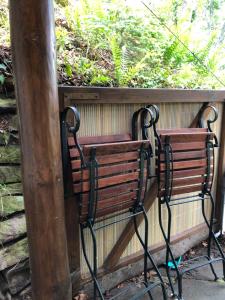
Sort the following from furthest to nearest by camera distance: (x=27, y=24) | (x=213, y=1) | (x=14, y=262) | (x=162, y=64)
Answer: (x=213, y=1), (x=162, y=64), (x=14, y=262), (x=27, y=24)

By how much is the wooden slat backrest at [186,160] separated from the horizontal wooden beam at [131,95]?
11.0 inches

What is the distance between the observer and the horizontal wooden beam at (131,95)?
1.67 m

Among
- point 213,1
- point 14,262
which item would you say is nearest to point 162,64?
point 14,262

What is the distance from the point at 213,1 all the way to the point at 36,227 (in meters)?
4.76

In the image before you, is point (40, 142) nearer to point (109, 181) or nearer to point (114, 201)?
point (109, 181)

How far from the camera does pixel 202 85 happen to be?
9.29 feet

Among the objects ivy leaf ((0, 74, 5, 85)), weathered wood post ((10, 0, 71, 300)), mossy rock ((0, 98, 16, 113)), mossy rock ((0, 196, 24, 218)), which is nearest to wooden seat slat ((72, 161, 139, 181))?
weathered wood post ((10, 0, 71, 300))

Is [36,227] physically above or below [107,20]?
below

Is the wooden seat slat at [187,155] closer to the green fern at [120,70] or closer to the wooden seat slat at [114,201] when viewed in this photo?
the wooden seat slat at [114,201]

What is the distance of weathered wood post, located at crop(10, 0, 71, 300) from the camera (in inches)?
50.1

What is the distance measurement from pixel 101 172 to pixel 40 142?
0.43 m

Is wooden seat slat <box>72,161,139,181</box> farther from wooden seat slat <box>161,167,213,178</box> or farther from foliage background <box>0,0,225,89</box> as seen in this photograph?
foliage background <box>0,0,225,89</box>

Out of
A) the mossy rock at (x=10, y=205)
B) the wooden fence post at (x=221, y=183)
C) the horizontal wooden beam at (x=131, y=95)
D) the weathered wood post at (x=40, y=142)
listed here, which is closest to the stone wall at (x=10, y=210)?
the mossy rock at (x=10, y=205)

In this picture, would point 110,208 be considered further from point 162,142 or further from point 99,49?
point 99,49
